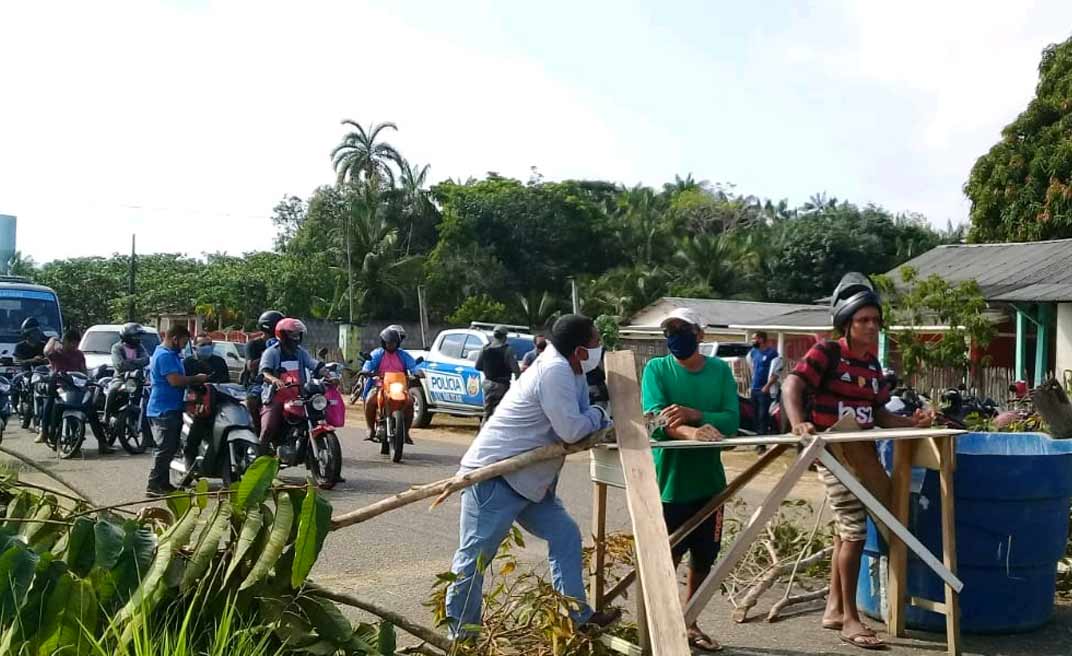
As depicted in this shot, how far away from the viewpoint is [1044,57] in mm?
27938

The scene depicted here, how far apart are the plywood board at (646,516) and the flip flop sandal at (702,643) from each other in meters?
1.33

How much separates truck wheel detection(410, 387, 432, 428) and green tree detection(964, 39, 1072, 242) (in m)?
16.7

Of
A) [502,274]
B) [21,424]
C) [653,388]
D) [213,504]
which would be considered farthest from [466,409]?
[502,274]

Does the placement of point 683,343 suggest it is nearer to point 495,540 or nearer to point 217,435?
point 495,540

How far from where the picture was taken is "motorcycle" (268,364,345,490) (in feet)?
35.3

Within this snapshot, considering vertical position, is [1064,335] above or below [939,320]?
below

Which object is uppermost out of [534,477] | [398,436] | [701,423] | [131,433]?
[701,423]

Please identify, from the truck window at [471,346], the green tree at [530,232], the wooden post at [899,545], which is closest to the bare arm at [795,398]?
the wooden post at [899,545]

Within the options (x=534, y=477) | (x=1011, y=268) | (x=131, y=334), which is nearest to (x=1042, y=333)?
(x=1011, y=268)

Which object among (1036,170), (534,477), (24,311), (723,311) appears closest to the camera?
(534,477)

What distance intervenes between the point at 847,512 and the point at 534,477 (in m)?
1.81

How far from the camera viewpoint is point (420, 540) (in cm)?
850

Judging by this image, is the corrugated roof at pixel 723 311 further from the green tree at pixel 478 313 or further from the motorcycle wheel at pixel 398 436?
the motorcycle wheel at pixel 398 436

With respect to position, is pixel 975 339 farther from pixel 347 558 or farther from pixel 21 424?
pixel 21 424
